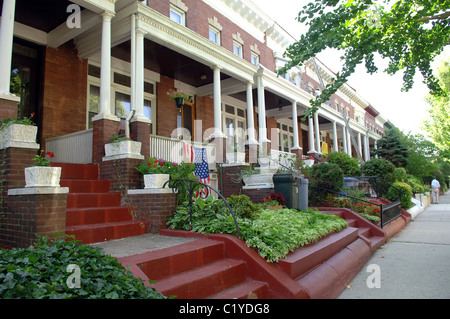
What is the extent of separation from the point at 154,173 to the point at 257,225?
2.27 m

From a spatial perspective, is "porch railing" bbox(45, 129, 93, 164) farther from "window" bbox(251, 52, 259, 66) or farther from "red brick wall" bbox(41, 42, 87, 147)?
"window" bbox(251, 52, 259, 66)

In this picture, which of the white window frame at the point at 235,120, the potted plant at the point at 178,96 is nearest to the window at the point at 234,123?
the white window frame at the point at 235,120

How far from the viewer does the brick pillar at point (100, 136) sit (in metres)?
6.59

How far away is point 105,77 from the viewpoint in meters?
6.95

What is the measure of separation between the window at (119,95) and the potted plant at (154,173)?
3.01 m

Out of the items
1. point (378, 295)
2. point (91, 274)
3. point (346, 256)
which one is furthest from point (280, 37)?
point (91, 274)

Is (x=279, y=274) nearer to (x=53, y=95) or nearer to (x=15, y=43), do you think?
(x=53, y=95)

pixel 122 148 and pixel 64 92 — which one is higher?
pixel 64 92

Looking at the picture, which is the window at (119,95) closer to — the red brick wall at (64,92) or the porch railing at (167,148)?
the red brick wall at (64,92)

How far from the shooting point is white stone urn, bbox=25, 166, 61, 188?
3793 millimetres

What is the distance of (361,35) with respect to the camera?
21.0ft

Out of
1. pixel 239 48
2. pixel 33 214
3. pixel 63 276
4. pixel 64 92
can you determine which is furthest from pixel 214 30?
pixel 63 276

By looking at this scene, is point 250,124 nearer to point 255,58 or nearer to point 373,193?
point 255,58
